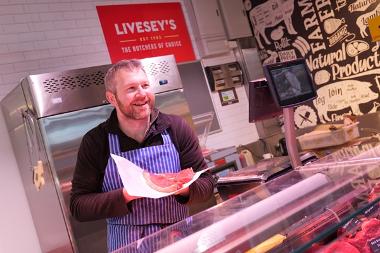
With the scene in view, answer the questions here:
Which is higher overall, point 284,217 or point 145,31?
point 145,31

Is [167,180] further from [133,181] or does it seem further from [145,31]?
[145,31]

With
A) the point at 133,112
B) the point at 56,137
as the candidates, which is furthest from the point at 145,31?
the point at 133,112

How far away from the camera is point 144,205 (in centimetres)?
187

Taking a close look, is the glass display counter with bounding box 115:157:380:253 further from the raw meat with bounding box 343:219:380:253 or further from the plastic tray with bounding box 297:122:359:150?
the plastic tray with bounding box 297:122:359:150

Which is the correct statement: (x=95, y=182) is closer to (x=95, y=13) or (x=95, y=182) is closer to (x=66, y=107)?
(x=66, y=107)

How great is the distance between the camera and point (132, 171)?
1.56 m

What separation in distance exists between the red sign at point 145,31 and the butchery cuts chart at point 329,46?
3.63 ft

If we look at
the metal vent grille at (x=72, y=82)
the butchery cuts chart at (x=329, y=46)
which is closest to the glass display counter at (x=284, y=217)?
the metal vent grille at (x=72, y=82)

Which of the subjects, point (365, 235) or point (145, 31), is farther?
point (145, 31)

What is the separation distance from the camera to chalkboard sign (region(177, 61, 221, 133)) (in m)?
4.63

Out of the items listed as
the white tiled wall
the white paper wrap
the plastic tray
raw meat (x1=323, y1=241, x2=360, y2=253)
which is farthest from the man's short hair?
the white tiled wall

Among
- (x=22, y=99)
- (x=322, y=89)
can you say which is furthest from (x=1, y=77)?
(x=322, y=89)

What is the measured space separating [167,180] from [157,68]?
1.97 metres

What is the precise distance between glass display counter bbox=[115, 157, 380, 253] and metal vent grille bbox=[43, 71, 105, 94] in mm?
1816
